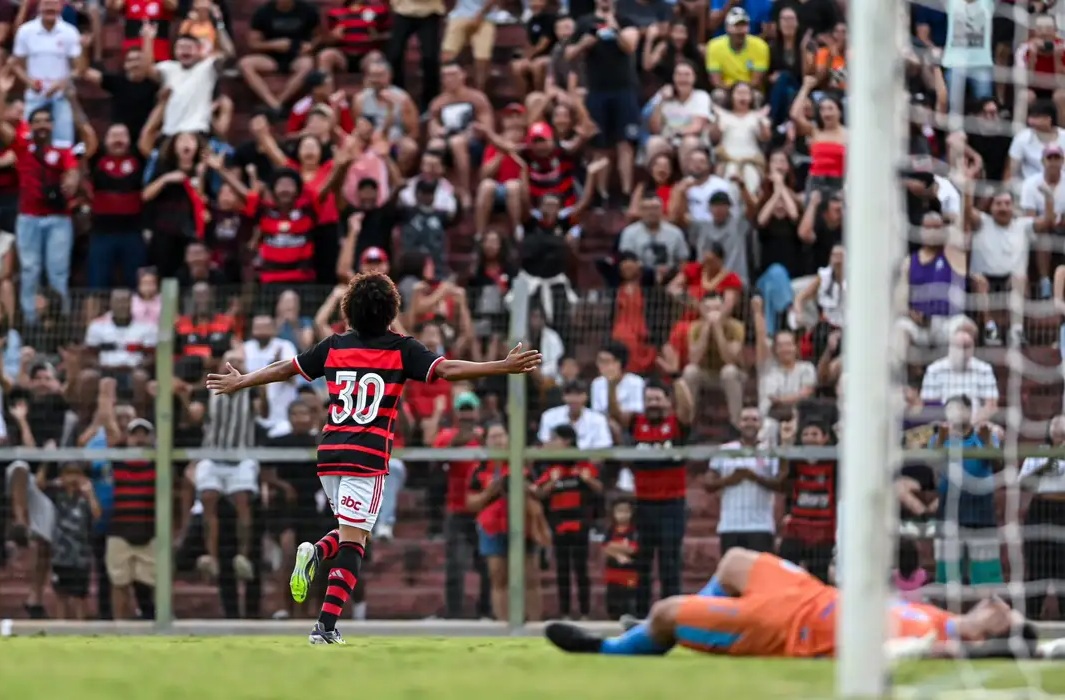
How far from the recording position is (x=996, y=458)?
1333 centimetres

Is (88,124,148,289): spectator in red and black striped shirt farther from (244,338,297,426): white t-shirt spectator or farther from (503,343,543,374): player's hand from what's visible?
(503,343,543,374): player's hand

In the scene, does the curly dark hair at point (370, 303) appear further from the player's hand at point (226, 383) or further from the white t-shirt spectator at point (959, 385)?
the white t-shirt spectator at point (959, 385)

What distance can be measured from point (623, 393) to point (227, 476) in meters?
3.01

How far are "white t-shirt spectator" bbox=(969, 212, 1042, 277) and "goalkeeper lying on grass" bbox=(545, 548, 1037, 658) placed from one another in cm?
583

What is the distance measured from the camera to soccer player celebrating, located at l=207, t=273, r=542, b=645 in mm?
9836

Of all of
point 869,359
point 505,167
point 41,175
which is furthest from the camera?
point 505,167

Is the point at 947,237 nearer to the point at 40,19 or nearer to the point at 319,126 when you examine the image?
the point at 319,126


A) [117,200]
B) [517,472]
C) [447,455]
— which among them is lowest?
[517,472]

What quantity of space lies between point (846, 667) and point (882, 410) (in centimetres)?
84

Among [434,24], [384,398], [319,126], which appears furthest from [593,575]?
[434,24]

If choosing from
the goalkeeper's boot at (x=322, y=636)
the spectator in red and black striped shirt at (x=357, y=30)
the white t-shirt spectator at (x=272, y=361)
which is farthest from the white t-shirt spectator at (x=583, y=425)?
the spectator in red and black striped shirt at (x=357, y=30)

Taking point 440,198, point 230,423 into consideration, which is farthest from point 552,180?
point 230,423

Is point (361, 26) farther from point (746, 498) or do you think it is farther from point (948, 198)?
point (746, 498)

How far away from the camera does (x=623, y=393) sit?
45.7 feet
